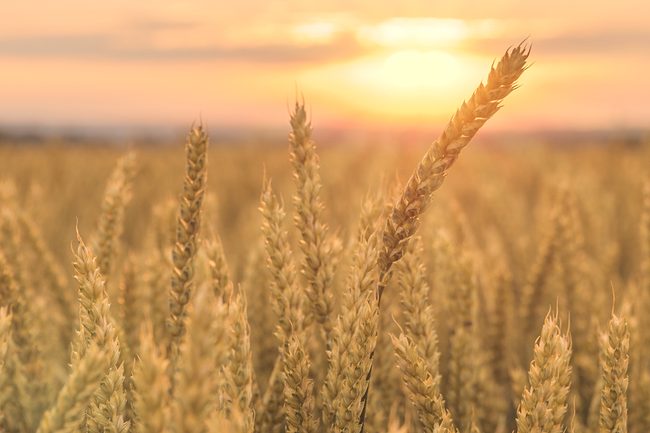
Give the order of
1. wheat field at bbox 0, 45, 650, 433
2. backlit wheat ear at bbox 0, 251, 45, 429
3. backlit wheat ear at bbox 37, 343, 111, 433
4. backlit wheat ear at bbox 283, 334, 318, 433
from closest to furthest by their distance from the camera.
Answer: backlit wheat ear at bbox 37, 343, 111, 433
wheat field at bbox 0, 45, 650, 433
backlit wheat ear at bbox 283, 334, 318, 433
backlit wheat ear at bbox 0, 251, 45, 429

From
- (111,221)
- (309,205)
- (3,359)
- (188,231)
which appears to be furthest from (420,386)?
(111,221)

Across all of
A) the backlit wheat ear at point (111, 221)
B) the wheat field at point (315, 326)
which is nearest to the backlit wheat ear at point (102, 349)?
the wheat field at point (315, 326)

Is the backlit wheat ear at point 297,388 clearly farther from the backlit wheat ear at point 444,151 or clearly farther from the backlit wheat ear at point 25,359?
the backlit wheat ear at point 25,359

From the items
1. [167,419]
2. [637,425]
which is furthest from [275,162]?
[167,419]

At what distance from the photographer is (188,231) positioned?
1.05m

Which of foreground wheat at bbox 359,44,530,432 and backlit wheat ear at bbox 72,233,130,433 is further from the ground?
foreground wheat at bbox 359,44,530,432

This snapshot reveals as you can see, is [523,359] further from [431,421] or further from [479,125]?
[479,125]

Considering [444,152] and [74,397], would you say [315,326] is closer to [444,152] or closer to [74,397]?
[444,152]

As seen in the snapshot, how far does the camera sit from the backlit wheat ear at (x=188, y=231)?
1032 millimetres

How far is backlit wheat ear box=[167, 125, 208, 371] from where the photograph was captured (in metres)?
1.03

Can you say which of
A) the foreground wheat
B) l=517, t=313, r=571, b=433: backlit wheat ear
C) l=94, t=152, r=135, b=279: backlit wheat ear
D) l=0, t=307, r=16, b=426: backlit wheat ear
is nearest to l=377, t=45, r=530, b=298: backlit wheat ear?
the foreground wheat

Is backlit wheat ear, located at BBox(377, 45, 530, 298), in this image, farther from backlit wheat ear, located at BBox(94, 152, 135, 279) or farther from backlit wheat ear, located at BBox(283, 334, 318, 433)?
backlit wheat ear, located at BBox(94, 152, 135, 279)

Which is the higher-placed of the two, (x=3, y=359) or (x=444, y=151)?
(x=444, y=151)

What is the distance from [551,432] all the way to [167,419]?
1.61ft
